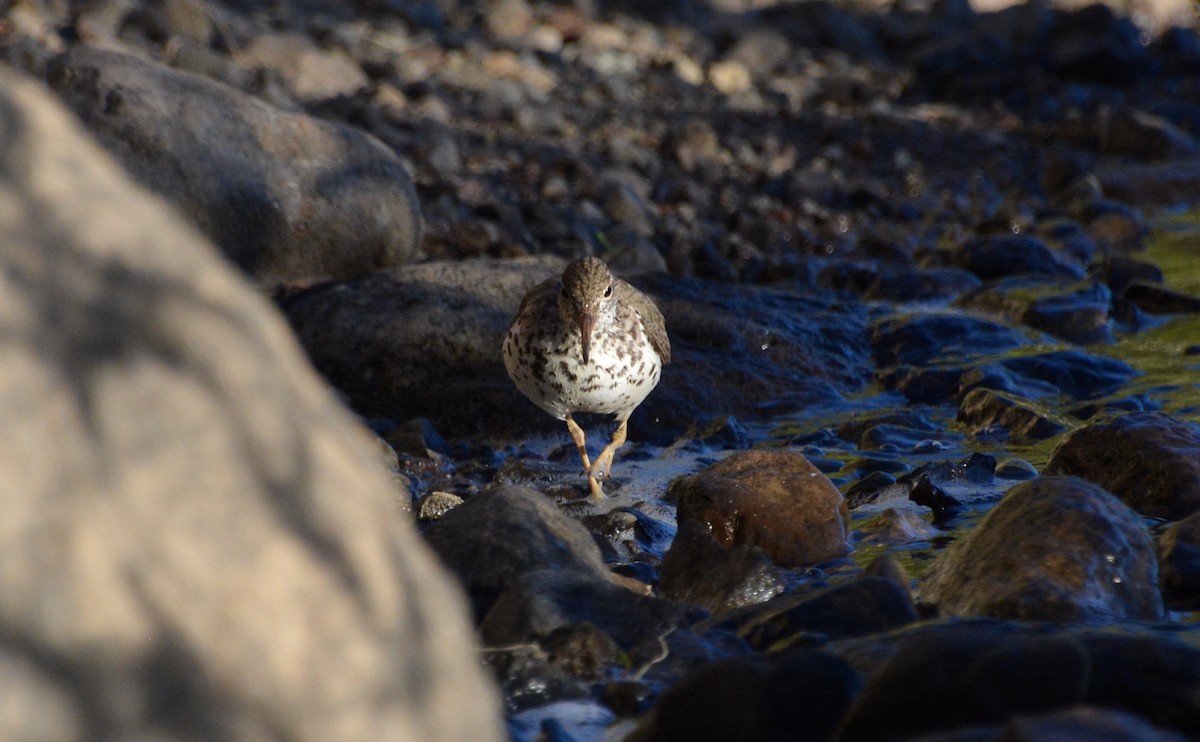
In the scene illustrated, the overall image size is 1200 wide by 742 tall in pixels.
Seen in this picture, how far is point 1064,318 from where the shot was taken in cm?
1005

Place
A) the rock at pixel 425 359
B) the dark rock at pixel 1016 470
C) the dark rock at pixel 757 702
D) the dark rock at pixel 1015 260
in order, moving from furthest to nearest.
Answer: the dark rock at pixel 1015 260
the rock at pixel 425 359
the dark rock at pixel 1016 470
the dark rock at pixel 757 702

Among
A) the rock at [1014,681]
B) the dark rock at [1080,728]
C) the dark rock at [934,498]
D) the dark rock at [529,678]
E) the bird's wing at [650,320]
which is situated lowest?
the dark rock at [934,498]

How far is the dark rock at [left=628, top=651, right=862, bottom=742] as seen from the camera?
355 cm

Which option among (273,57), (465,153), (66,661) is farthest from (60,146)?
(273,57)

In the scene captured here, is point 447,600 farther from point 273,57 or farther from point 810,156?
point 810,156

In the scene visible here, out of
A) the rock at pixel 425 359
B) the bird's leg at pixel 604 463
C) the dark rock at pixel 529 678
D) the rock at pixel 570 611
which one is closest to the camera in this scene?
the dark rock at pixel 529 678

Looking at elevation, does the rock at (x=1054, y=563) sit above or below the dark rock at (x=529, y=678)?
above

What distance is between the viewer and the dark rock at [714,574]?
5.15 metres

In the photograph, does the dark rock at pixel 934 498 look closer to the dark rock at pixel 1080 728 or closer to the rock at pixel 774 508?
the rock at pixel 774 508

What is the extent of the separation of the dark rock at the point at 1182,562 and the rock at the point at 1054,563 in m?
0.14

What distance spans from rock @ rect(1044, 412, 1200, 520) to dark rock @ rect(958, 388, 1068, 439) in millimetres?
1299

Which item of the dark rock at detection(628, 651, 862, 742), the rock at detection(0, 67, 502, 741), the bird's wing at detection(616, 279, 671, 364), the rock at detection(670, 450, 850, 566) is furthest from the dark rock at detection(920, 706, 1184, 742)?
the bird's wing at detection(616, 279, 671, 364)

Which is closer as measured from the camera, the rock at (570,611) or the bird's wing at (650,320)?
the rock at (570,611)

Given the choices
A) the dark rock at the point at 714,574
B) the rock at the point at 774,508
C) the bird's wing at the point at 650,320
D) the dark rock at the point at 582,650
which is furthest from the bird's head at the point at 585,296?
the dark rock at the point at 582,650
